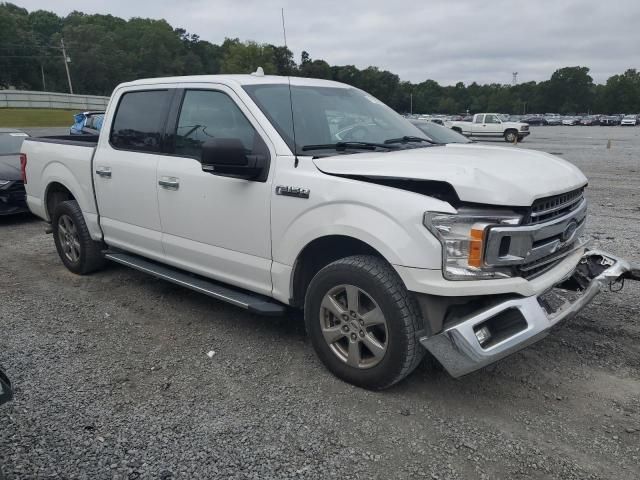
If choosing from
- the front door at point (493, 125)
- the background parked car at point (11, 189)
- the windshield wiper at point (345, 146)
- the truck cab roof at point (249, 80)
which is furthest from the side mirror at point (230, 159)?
the front door at point (493, 125)

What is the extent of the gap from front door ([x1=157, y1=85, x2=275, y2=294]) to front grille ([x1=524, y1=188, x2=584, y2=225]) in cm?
169

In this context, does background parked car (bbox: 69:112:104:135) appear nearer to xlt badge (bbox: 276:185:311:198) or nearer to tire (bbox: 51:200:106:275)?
tire (bbox: 51:200:106:275)

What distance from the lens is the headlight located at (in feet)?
9.71

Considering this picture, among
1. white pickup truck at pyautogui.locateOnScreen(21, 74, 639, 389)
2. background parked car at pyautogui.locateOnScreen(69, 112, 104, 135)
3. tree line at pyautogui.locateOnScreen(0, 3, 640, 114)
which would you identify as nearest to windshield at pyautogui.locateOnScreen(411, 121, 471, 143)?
white pickup truck at pyautogui.locateOnScreen(21, 74, 639, 389)

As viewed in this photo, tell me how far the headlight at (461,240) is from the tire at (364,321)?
0.36 meters

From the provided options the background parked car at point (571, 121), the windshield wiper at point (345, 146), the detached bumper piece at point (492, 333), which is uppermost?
the windshield wiper at point (345, 146)

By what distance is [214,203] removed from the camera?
4.09 metres

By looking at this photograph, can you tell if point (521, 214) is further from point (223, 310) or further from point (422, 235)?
point (223, 310)

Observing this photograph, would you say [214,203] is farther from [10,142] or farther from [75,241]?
[10,142]

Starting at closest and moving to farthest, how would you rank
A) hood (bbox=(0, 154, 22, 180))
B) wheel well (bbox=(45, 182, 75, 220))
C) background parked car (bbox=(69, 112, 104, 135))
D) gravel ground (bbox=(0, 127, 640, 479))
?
1. gravel ground (bbox=(0, 127, 640, 479))
2. wheel well (bbox=(45, 182, 75, 220))
3. hood (bbox=(0, 154, 22, 180))
4. background parked car (bbox=(69, 112, 104, 135))

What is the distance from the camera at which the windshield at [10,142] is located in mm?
10065

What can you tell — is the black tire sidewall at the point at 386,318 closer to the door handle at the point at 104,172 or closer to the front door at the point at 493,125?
the door handle at the point at 104,172

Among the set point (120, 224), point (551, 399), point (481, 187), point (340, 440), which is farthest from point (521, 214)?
point (120, 224)

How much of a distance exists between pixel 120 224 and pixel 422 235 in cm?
323
